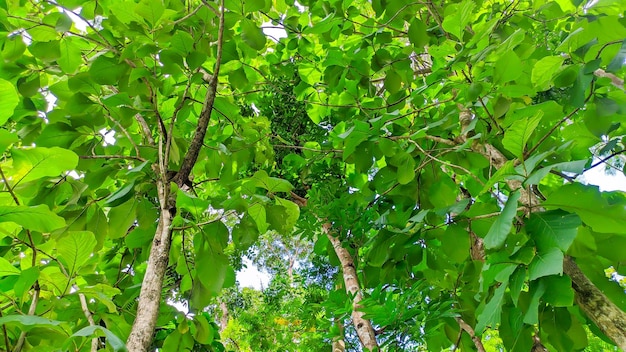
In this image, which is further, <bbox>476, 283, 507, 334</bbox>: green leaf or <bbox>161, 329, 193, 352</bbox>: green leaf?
<bbox>161, 329, 193, 352</bbox>: green leaf

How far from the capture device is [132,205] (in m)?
1.22

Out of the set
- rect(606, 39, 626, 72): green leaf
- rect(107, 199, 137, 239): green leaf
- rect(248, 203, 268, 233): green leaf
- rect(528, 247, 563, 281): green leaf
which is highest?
rect(107, 199, 137, 239): green leaf

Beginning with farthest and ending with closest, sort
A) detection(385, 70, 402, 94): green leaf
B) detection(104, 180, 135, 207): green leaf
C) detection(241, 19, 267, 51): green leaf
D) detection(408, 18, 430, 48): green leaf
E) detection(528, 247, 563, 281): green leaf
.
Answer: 1. detection(385, 70, 402, 94): green leaf
2. detection(408, 18, 430, 48): green leaf
3. detection(241, 19, 267, 51): green leaf
4. detection(104, 180, 135, 207): green leaf
5. detection(528, 247, 563, 281): green leaf

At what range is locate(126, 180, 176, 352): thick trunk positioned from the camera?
2.42 ft

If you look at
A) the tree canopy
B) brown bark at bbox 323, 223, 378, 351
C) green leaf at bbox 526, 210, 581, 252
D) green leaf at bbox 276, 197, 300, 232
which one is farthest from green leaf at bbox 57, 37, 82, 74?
green leaf at bbox 526, 210, 581, 252

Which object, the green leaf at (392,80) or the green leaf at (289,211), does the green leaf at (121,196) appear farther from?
the green leaf at (392,80)

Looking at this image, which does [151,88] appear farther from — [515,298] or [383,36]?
[515,298]

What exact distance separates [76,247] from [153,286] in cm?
19

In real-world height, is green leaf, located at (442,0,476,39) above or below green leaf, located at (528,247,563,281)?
above

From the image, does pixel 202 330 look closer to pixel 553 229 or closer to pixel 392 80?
pixel 553 229

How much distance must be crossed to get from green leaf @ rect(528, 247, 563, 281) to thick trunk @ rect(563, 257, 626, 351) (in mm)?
233

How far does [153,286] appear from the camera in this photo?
2.74 feet

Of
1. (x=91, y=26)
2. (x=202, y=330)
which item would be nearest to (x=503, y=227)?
(x=202, y=330)

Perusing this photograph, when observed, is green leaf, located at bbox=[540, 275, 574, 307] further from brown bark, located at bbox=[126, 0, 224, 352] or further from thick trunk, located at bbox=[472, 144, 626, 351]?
brown bark, located at bbox=[126, 0, 224, 352]
